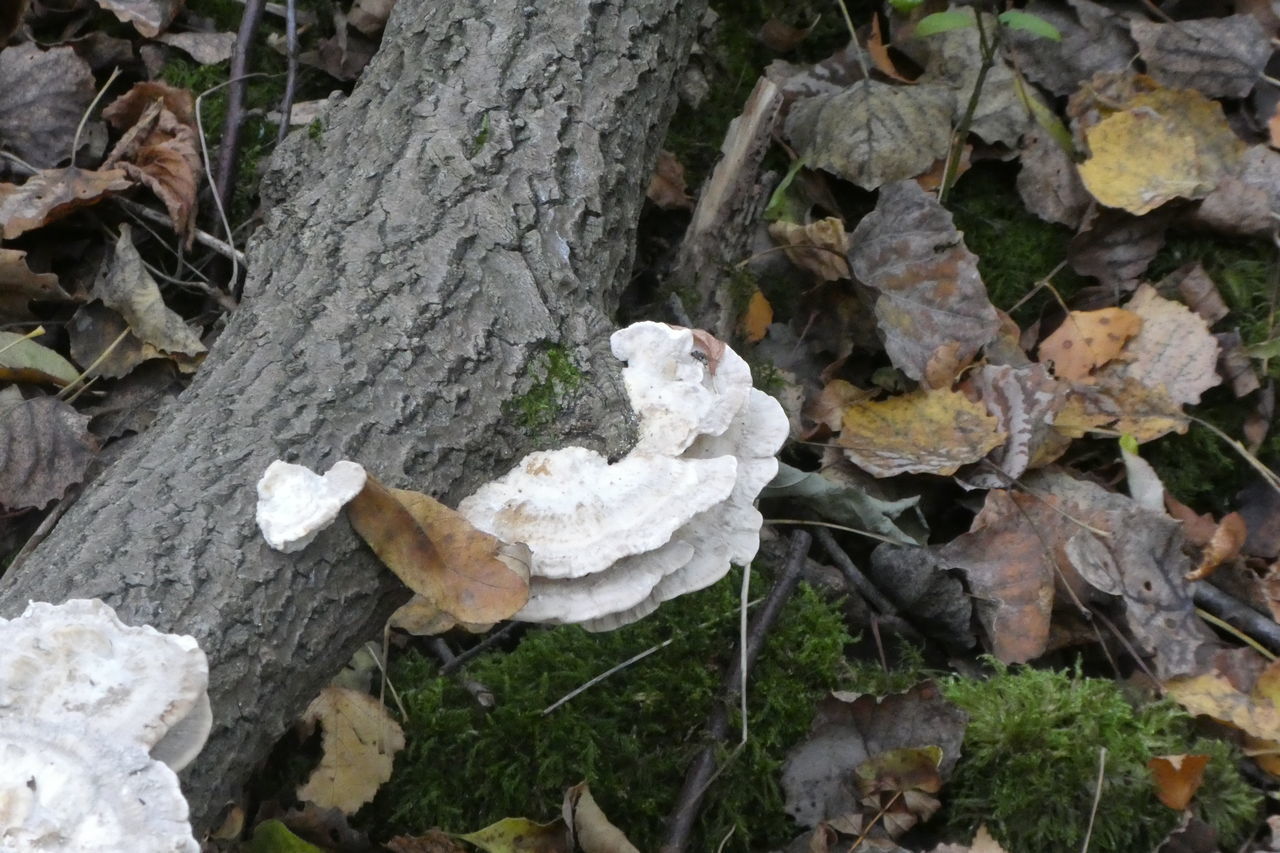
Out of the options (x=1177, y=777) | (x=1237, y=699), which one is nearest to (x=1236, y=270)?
(x=1237, y=699)

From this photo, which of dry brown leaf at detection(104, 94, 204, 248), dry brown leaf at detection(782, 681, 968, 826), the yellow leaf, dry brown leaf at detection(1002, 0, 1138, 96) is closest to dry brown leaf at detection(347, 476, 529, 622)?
the yellow leaf

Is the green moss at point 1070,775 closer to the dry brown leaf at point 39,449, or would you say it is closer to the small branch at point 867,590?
the small branch at point 867,590

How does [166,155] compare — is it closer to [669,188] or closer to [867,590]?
[669,188]

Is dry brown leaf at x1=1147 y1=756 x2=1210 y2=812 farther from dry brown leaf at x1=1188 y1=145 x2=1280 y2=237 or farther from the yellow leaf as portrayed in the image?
dry brown leaf at x1=1188 y1=145 x2=1280 y2=237

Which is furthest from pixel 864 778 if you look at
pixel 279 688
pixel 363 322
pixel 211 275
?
pixel 211 275

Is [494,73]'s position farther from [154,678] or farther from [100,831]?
[100,831]
